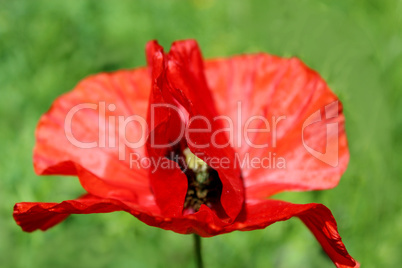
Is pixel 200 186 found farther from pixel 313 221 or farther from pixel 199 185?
pixel 313 221

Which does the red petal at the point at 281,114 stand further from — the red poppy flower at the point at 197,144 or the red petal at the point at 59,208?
the red petal at the point at 59,208

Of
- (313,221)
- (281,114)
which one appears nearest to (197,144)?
(313,221)

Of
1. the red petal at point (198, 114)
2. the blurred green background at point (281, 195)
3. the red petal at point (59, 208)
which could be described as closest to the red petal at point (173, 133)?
the red petal at point (198, 114)

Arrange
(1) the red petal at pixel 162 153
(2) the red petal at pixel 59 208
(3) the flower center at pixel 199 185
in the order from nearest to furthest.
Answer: (2) the red petal at pixel 59 208
(1) the red petal at pixel 162 153
(3) the flower center at pixel 199 185

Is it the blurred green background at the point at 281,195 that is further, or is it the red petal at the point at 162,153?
the blurred green background at the point at 281,195

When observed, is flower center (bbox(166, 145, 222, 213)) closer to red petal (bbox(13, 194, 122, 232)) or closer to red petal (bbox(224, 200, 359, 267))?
red petal (bbox(224, 200, 359, 267))

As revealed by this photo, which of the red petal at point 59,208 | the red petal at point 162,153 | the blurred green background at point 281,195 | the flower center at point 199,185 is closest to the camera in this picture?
the red petal at point 59,208

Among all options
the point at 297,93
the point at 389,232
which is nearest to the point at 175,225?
the point at 297,93
